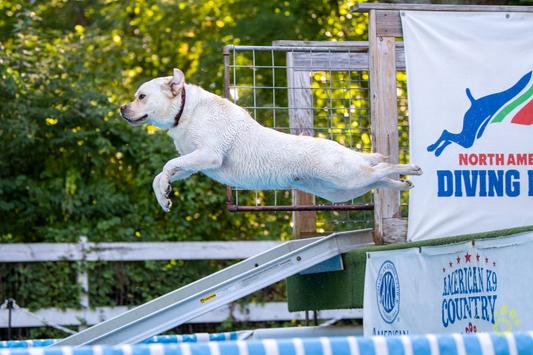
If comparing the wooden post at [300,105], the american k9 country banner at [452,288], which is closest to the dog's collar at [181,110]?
the american k9 country banner at [452,288]

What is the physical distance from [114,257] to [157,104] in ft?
17.8

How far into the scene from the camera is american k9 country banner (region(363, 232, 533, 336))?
4.62 meters

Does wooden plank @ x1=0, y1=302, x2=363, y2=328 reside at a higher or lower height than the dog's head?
lower

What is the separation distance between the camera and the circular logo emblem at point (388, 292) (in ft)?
19.4

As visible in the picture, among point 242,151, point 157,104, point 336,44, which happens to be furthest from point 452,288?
point 336,44

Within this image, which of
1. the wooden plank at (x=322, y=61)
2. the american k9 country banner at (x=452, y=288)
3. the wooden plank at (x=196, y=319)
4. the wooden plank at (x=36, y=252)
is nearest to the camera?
the american k9 country banner at (x=452, y=288)

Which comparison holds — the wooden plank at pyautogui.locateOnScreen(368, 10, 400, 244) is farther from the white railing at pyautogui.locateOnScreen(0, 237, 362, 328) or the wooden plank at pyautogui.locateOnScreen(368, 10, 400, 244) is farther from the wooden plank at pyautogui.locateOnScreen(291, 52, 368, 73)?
the white railing at pyautogui.locateOnScreen(0, 237, 362, 328)

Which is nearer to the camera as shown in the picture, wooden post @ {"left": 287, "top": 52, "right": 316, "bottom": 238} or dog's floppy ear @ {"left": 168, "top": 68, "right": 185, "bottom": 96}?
dog's floppy ear @ {"left": 168, "top": 68, "right": 185, "bottom": 96}

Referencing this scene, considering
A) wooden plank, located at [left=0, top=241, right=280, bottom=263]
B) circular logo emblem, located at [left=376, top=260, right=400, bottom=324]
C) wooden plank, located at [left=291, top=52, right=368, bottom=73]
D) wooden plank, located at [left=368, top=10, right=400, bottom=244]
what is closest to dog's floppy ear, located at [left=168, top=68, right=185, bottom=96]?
wooden plank, located at [left=368, top=10, right=400, bottom=244]

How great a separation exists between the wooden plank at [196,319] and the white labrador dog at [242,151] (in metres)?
4.77

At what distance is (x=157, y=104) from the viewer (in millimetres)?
5238

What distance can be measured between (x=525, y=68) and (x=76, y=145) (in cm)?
618

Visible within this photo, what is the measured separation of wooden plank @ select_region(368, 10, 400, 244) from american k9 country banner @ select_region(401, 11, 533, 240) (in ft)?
0.46

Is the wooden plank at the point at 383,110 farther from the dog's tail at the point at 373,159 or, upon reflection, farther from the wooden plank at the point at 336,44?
the dog's tail at the point at 373,159
